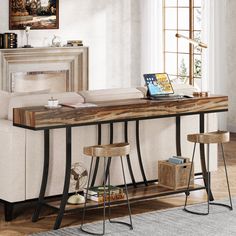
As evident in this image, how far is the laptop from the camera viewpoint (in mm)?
6922

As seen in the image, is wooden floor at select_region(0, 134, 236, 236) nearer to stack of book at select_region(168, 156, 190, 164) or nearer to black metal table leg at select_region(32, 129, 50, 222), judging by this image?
black metal table leg at select_region(32, 129, 50, 222)

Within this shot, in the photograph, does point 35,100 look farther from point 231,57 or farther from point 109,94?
point 231,57

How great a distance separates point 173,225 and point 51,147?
1248 mm

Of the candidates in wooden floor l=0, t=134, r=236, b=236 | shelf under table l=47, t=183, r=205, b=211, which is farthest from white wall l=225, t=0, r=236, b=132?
shelf under table l=47, t=183, r=205, b=211

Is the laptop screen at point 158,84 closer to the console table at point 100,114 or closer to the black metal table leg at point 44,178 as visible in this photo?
the console table at point 100,114

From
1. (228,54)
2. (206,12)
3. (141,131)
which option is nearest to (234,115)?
(228,54)

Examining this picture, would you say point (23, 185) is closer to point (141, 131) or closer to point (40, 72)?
point (141, 131)

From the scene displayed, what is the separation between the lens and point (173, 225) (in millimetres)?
6223

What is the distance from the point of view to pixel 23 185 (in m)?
6.36

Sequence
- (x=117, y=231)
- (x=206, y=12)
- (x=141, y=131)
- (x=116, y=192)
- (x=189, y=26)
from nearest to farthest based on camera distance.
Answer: (x=117, y=231) < (x=116, y=192) < (x=141, y=131) < (x=206, y=12) < (x=189, y=26)

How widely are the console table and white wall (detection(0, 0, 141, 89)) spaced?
5.37m

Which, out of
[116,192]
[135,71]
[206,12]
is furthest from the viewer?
[135,71]

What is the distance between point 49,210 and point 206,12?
533 centimetres

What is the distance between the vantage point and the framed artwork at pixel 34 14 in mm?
11492
